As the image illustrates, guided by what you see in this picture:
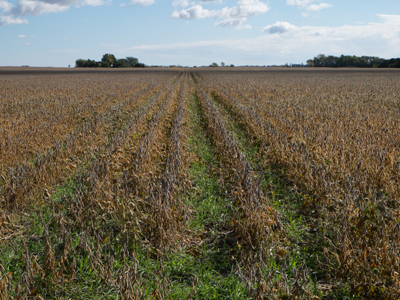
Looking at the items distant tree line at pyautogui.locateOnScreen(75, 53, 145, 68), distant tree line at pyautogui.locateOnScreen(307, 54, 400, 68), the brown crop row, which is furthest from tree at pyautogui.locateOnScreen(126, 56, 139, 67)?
the brown crop row

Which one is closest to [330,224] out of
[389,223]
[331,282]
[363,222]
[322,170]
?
[363,222]

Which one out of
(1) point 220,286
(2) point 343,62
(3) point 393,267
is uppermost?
(2) point 343,62

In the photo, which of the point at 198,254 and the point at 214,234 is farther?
the point at 214,234

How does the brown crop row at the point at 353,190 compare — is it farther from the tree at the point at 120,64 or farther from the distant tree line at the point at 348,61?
the distant tree line at the point at 348,61

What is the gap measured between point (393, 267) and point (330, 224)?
1210 millimetres

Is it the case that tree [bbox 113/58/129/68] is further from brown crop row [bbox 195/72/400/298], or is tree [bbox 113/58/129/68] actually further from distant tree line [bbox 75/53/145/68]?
brown crop row [bbox 195/72/400/298]

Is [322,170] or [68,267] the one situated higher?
[322,170]

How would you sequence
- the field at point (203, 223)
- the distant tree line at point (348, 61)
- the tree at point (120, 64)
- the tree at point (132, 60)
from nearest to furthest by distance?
the field at point (203, 223)
the distant tree line at point (348, 61)
the tree at point (120, 64)
the tree at point (132, 60)

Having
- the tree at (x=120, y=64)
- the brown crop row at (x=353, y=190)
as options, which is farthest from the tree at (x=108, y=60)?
the brown crop row at (x=353, y=190)

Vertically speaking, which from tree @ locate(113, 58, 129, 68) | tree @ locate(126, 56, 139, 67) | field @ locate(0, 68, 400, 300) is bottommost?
field @ locate(0, 68, 400, 300)

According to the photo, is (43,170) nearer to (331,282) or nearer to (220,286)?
(220,286)

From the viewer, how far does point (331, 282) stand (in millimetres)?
3553

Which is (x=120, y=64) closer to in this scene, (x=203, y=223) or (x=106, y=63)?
(x=106, y=63)

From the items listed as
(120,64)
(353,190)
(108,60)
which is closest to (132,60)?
(120,64)
